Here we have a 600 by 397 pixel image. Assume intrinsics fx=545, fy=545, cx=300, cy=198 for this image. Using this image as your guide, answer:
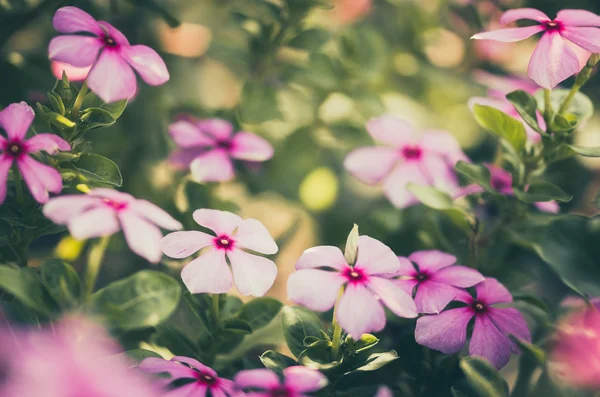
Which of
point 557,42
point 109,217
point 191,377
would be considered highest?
point 557,42

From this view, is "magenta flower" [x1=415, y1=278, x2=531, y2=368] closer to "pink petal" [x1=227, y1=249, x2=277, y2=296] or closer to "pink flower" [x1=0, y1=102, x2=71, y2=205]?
"pink petal" [x1=227, y1=249, x2=277, y2=296]

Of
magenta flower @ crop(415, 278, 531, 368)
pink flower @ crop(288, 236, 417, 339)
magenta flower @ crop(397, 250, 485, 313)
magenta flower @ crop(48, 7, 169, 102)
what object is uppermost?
magenta flower @ crop(48, 7, 169, 102)

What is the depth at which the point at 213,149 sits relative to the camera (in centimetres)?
76

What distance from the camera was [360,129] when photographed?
942 millimetres

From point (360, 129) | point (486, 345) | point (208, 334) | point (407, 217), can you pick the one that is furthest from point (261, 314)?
point (360, 129)

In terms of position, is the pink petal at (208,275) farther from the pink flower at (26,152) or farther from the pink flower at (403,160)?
the pink flower at (403,160)

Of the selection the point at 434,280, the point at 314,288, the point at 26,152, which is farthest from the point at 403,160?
the point at 26,152

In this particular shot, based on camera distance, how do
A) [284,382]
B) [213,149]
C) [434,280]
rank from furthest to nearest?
[213,149]
[434,280]
[284,382]

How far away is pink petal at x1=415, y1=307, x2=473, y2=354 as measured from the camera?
54 centimetres

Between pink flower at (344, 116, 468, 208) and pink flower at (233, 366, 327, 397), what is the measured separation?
0.33 metres

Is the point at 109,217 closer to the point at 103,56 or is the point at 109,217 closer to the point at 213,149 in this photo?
the point at 103,56

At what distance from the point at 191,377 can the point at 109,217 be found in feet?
0.52

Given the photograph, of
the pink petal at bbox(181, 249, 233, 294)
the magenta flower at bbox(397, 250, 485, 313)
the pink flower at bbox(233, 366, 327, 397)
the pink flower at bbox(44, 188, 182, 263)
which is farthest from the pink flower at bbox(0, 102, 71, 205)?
the magenta flower at bbox(397, 250, 485, 313)

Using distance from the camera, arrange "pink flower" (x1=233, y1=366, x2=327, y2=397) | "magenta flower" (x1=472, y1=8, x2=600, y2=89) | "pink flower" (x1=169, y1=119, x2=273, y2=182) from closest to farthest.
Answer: "pink flower" (x1=233, y1=366, x2=327, y2=397) → "magenta flower" (x1=472, y1=8, x2=600, y2=89) → "pink flower" (x1=169, y1=119, x2=273, y2=182)
